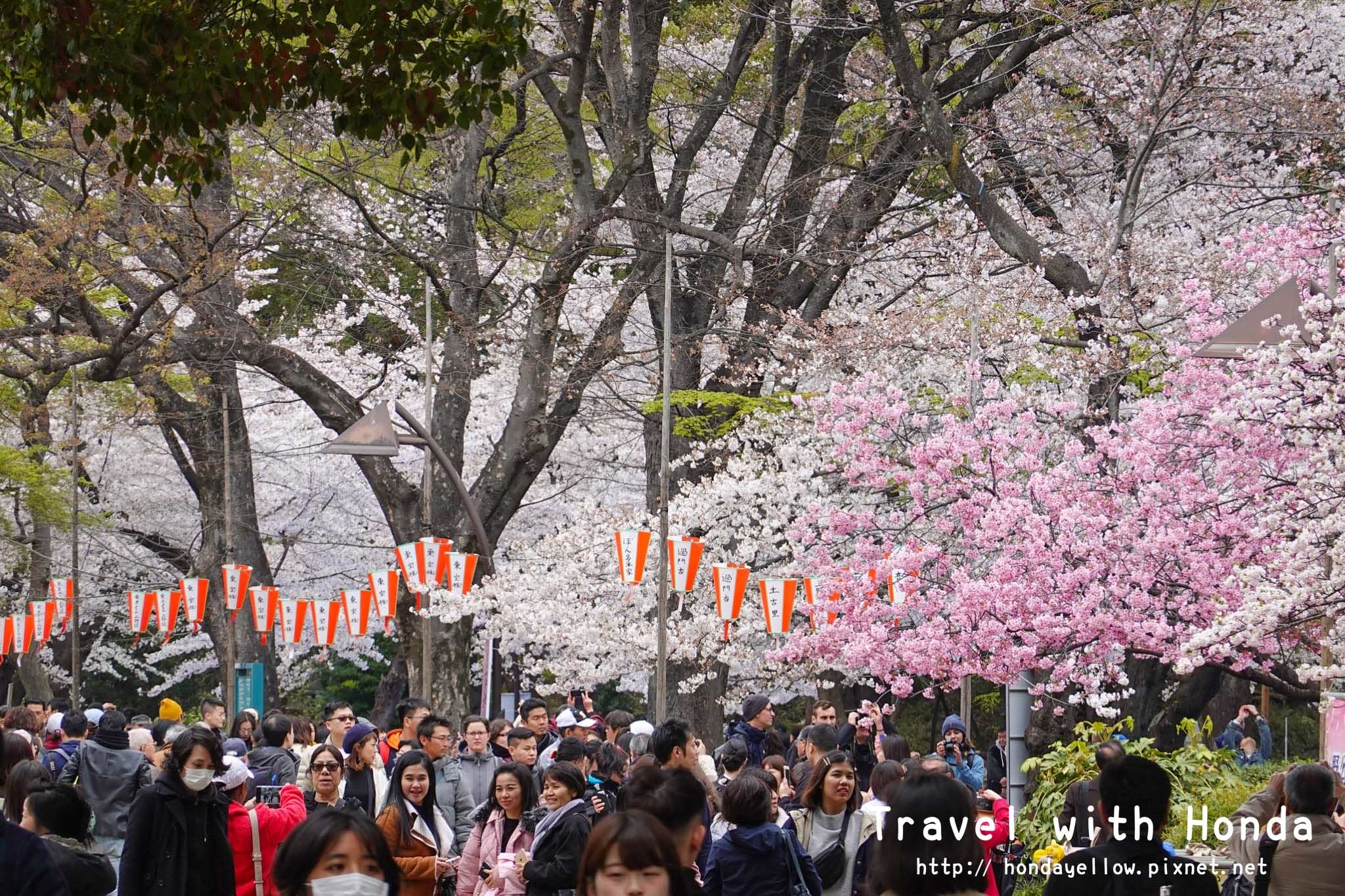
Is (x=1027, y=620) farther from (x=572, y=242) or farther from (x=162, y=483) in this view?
(x=162, y=483)

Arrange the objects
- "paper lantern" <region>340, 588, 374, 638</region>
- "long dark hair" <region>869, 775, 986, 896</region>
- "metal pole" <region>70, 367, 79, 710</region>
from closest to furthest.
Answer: "long dark hair" <region>869, 775, 986, 896</region>
"paper lantern" <region>340, 588, 374, 638</region>
"metal pole" <region>70, 367, 79, 710</region>

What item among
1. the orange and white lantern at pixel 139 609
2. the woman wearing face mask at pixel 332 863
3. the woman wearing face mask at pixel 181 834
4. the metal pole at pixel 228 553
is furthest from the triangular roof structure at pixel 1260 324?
the orange and white lantern at pixel 139 609

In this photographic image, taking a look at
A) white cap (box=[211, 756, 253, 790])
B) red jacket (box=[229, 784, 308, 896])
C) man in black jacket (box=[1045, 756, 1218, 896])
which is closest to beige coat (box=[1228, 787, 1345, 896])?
man in black jacket (box=[1045, 756, 1218, 896])

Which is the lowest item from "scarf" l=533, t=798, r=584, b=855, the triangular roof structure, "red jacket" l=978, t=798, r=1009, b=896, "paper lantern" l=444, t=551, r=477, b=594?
"red jacket" l=978, t=798, r=1009, b=896

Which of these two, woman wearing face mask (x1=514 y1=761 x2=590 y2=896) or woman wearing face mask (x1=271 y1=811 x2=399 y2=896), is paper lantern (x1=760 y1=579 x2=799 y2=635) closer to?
woman wearing face mask (x1=514 y1=761 x2=590 y2=896)

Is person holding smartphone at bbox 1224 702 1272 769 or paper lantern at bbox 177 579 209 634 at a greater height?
paper lantern at bbox 177 579 209 634

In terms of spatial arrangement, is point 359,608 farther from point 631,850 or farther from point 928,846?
point 928,846

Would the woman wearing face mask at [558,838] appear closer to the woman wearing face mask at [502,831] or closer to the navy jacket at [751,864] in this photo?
the woman wearing face mask at [502,831]

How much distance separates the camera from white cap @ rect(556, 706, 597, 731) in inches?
497

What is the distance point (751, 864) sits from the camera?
615 centimetres

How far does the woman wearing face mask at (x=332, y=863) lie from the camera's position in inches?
173

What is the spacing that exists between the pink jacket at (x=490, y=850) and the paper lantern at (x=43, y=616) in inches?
710

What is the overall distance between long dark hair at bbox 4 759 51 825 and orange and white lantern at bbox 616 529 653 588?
1000 cm

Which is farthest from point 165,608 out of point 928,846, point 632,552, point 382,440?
point 928,846
